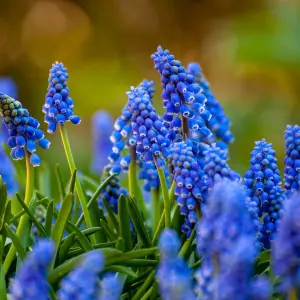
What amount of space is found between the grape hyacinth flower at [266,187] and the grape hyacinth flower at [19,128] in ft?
0.96

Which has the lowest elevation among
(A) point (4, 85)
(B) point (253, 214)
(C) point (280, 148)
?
(B) point (253, 214)

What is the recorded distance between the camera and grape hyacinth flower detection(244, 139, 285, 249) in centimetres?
86

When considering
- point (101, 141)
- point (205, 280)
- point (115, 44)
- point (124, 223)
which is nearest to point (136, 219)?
point (124, 223)

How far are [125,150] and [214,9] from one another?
579 centimetres

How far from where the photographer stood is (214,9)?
6.67 metres

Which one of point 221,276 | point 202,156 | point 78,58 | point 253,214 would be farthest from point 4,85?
point 78,58

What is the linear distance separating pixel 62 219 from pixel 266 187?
263 millimetres

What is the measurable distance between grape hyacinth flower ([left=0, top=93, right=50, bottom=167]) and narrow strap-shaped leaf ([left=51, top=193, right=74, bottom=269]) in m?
0.12

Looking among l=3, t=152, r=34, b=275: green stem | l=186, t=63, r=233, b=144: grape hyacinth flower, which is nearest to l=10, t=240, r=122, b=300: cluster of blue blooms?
l=3, t=152, r=34, b=275: green stem

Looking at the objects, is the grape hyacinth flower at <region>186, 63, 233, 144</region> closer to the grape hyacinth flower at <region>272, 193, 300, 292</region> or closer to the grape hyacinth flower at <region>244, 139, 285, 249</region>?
the grape hyacinth flower at <region>244, 139, 285, 249</region>

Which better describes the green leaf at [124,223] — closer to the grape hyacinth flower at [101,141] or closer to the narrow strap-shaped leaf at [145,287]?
the narrow strap-shaped leaf at [145,287]

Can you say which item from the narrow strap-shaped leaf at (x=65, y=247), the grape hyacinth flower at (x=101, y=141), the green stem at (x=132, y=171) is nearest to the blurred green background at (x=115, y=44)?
the grape hyacinth flower at (x=101, y=141)

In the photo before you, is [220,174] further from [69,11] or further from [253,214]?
[69,11]

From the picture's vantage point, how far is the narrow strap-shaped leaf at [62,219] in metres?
0.82
